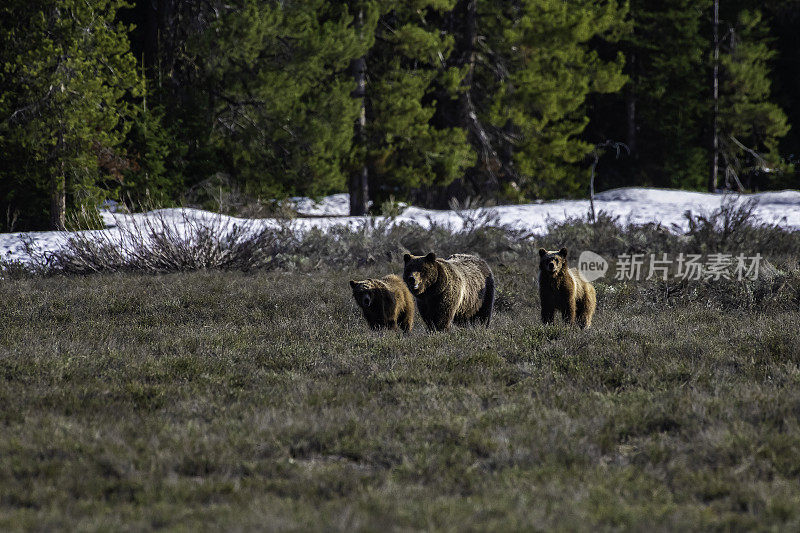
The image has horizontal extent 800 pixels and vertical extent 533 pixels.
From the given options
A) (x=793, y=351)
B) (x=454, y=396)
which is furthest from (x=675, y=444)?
(x=793, y=351)

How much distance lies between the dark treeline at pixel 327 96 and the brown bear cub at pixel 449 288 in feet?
24.6

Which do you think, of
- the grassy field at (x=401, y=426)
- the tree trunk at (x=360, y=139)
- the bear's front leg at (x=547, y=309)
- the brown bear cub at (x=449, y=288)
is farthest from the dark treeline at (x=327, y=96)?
the bear's front leg at (x=547, y=309)

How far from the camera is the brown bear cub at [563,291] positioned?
8297mm

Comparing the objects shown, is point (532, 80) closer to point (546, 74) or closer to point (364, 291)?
point (546, 74)

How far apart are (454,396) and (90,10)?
15.2m

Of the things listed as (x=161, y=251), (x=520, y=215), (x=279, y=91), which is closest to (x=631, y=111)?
(x=520, y=215)

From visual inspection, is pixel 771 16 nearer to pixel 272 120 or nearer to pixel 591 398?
pixel 272 120

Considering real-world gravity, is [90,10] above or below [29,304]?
above

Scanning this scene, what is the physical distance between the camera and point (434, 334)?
832 cm

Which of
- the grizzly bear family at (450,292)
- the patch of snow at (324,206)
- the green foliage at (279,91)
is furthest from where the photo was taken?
the patch of snow at (324,206)

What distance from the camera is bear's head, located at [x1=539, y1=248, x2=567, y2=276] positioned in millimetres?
8195

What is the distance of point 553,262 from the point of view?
818 cm

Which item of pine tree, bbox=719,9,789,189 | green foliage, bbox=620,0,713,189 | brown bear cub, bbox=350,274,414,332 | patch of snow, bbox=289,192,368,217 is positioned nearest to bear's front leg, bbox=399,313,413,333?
brown bear cub, bbox=350,274,414,332

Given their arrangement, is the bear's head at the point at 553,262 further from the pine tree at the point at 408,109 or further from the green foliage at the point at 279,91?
the pine tree at the point at 408,109
